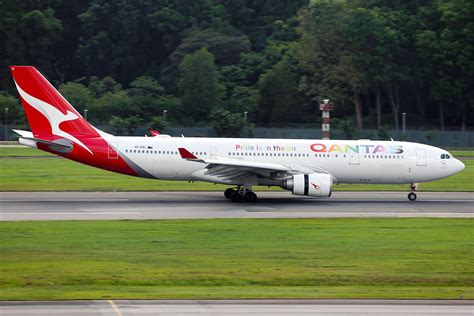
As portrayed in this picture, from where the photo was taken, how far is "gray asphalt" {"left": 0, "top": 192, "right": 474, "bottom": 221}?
112ft

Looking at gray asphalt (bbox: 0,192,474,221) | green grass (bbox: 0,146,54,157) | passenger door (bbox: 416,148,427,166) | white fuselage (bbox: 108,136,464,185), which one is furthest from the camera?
green grass (bbox: 0,146,54,157)

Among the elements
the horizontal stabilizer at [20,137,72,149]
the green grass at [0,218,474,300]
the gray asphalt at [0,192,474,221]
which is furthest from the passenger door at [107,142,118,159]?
the green grass at [0,218,474,300]

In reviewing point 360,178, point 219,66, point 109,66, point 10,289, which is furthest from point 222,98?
point 10,289

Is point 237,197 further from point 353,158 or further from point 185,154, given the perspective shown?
point 353,158

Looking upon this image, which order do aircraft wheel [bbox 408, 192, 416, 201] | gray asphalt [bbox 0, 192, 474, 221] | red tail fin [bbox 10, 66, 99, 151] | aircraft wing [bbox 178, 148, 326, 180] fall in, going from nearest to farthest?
gray asphalt [bbox 0, 192, 474, 221], aircraft wing [bbox 178, 148, 326, 180], red tail fin [bbox 10, 66, 99, 151], aircraft wheel [bbox 408, 192, 416, 201]

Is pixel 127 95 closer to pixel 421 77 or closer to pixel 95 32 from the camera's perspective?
pixel 95 32

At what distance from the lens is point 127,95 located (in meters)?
92.6

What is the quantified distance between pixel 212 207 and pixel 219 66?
64.0 metres

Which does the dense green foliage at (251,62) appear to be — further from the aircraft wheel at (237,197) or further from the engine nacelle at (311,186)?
the engine nacelle at (311,186)

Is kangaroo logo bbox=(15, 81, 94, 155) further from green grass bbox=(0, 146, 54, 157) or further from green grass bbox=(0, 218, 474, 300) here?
green grass bbox=(0, 146, 54, 157)

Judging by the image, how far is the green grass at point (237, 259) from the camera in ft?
69.8

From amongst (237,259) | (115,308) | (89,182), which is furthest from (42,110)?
(115,308)

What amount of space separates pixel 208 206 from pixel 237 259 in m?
12.1

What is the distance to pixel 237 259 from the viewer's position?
25062 mm
